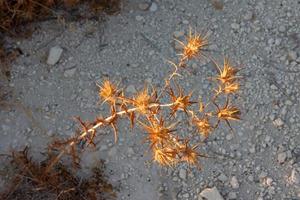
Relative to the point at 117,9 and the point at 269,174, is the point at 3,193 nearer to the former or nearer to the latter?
the point at 117,9

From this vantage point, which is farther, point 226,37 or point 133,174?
point 226,37

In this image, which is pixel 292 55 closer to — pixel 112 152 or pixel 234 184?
pixel 234 184

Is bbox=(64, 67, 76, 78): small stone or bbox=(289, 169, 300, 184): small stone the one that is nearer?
bbox=(289, 169, 300, 184): small stone

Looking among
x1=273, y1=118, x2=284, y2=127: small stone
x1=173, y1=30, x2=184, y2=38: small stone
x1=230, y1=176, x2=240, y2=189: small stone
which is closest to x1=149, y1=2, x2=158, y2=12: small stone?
x1=173, y1=30, x2=184, y2=38: small stone

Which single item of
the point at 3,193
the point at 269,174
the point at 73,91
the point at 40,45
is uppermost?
the point at 40,45

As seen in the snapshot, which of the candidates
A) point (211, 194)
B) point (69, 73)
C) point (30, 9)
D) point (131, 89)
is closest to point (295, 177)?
point (211, 194)

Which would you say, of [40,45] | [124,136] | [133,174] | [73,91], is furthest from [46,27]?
[133,174]

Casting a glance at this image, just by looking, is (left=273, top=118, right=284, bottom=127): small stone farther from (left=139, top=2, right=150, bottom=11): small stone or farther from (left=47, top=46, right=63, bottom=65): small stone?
(left=47, top=46, right=63, bottom=65): small stone
